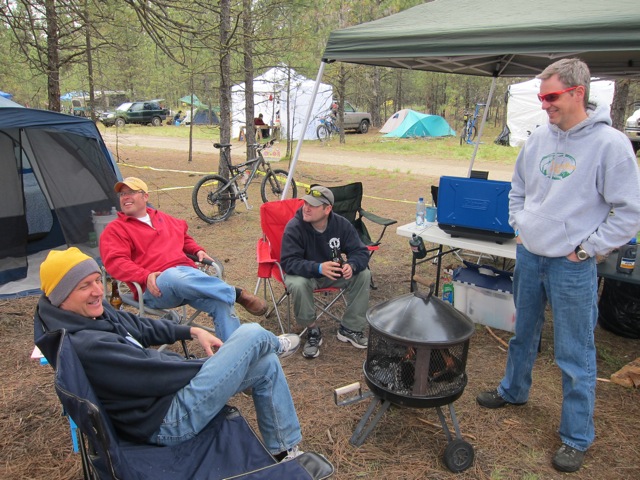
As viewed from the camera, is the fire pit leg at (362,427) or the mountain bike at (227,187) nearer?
the fire pit leg at (362,427)

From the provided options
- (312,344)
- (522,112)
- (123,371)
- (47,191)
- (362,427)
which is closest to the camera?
(123,371)

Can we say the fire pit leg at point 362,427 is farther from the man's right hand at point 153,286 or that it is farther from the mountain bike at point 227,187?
the mountain bike at point 227,187

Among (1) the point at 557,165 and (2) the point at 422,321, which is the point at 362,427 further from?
(1) the point at 557,165

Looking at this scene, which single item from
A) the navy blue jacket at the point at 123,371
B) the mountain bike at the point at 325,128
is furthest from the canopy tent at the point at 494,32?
the mountain bike at the point at 325,128

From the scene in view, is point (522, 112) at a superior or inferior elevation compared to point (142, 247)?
superior

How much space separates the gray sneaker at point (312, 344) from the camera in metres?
3.09

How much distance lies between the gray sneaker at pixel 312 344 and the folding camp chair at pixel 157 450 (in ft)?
4.12

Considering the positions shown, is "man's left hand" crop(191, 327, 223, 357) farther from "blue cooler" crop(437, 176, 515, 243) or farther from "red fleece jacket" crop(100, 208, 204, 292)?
"blue cooler" crop(437, 176, 515, 243)

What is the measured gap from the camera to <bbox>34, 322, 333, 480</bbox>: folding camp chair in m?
1.37

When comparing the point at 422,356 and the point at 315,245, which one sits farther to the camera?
the point at 315,245

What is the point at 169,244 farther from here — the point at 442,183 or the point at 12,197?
the point at 12,197

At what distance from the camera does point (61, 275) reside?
1620mm

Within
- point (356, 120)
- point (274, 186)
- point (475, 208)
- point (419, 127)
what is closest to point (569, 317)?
point (475, 208)

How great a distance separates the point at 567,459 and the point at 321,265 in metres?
1.63
